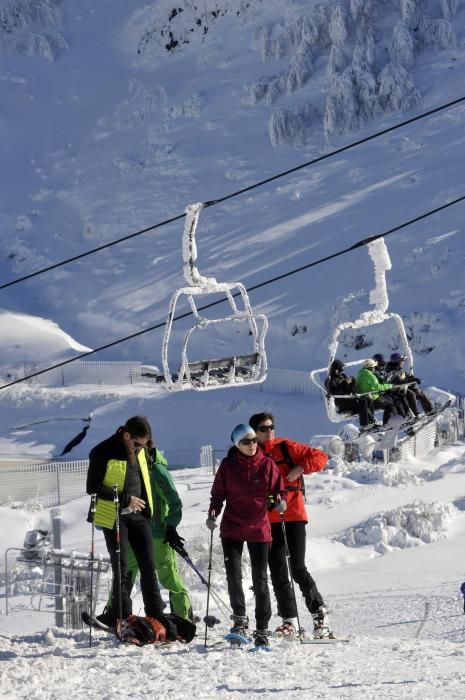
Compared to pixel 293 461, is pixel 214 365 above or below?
above

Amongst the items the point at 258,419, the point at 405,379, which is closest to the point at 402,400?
the point at 405,379

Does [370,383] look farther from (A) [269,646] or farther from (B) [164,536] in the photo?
(A) [269,646]

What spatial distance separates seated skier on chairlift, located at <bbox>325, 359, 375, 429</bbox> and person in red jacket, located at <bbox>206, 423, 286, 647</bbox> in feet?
21.0

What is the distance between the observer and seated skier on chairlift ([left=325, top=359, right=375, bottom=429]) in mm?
14938

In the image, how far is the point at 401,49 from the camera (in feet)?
166

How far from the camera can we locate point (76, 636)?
914 cm

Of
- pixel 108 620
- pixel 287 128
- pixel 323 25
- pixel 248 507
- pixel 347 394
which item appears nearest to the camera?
pixel 248 507

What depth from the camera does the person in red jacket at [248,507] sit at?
831 centimetres

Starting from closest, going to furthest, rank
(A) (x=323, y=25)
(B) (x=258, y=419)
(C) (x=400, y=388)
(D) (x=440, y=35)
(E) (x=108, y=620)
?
(B) (x=258, y=419) → (E) (x=108, y=620) → (C) (x=400, y=388) → (D) (x=440, y=35) → (A) (x=323, y=25)

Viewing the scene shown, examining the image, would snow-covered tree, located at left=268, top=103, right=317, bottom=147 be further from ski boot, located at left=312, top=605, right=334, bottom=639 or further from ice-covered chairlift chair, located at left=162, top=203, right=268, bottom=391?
ski boot, located at left=312, top=605, right=334, bottom=639

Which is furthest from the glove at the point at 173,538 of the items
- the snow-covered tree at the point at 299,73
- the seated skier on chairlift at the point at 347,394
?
the snow-covered tree at the point at 299,73

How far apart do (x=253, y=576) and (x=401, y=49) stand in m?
44.7

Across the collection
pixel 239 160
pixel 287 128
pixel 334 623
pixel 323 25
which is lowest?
pixel 334 623

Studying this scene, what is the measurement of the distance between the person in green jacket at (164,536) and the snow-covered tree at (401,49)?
143 ft
